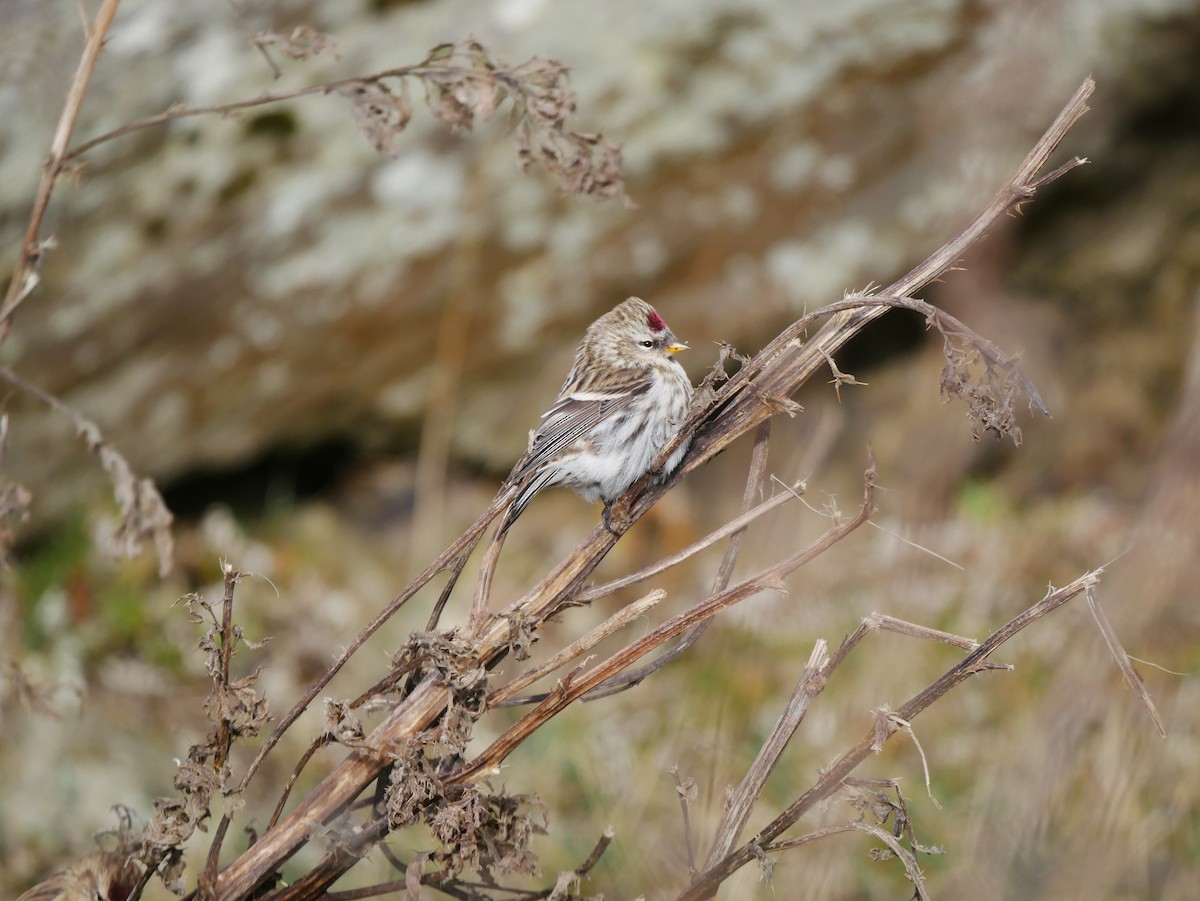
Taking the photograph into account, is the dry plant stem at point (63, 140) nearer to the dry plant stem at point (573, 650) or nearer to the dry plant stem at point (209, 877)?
the dry plant stem at point (209, 877)

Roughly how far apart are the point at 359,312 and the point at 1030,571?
3.35 meters

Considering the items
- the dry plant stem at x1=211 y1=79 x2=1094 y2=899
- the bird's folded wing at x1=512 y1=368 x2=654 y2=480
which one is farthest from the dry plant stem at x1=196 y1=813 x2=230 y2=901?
the bird's folded wing at x1=512 y1=368 x2=654 y2=480

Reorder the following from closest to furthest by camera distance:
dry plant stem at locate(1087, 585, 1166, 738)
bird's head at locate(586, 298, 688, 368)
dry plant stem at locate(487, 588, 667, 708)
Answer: dry plant stem at locate(1087, 585, 1166, 738), dry plant stem at locate(487, 588, 667, 708), bird's head at locate(586, 298, 688, 368)

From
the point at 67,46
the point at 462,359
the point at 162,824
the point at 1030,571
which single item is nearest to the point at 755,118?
the point at 462,359

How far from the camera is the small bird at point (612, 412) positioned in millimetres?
3281

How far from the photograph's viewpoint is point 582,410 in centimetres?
352

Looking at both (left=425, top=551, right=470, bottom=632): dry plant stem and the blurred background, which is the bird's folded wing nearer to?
(left=425, top=551, right=470, bottom=632): dry plant stem

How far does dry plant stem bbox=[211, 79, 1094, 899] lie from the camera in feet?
6.23

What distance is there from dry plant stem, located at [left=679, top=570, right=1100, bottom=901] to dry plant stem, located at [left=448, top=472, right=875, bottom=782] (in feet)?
0.87

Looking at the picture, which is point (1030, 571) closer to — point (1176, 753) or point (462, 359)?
point (1176, 753)

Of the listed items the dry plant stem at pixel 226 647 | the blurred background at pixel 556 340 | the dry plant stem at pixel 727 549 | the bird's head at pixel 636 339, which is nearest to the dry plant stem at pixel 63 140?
the dry plant stem at pixel 226 647

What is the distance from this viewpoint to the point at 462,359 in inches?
230

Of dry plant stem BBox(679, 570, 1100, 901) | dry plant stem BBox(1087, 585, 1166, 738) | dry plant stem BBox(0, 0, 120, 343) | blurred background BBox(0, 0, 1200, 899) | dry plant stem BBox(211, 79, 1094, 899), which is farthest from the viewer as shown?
blurred background BBox(0, 0, 1200, 899)

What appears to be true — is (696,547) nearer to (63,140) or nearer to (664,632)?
(664,632)
